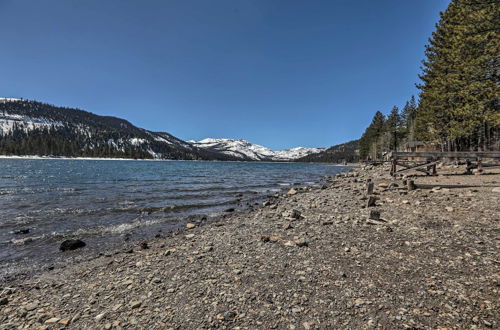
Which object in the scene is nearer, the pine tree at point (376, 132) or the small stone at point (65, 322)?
the small stone at point (65, 322)

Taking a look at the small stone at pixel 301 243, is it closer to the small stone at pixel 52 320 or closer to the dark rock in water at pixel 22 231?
the small stone at pixel 52 320

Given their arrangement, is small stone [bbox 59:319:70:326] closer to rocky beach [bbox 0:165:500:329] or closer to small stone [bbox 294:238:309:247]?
rocky beach [bbox 0:165:500:329]

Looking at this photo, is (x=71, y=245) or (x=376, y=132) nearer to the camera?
(x=71, y=245)

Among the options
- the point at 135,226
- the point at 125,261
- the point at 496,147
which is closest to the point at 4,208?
the point at 135,226

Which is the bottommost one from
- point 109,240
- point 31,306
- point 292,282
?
point 109,240

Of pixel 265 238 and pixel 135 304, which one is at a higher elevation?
pixel 265 238

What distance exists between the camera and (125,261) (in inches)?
304

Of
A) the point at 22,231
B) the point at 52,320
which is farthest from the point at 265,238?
the point at 22,231

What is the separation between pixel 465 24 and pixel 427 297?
112 ft

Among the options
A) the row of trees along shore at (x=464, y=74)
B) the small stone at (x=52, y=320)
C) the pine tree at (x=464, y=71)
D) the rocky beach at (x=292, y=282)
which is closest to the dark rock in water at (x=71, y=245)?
the rocky beach at (x=292, y=282)

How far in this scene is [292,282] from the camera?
528 centimetres

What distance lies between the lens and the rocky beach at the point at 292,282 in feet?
13.4

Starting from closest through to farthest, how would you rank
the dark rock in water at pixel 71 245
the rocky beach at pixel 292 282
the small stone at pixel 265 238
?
1. the rocky beach at pixel 292 282
2. the small stone at pixel 265 238
3. the dark rock in water at pixel 71 245

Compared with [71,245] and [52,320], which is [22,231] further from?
[52,320]
